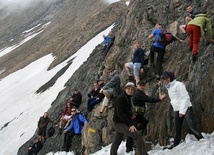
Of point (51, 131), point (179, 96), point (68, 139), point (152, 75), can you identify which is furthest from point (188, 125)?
point (51, 131)

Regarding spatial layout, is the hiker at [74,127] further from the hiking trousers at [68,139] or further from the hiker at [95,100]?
the hiker at [95,100]

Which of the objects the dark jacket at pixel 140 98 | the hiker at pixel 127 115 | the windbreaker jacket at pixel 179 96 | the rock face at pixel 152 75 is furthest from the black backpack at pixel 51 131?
the windbreaker jacket at pixel 179 96

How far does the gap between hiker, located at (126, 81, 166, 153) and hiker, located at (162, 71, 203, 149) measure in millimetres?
702

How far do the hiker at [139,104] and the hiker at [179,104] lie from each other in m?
0.70

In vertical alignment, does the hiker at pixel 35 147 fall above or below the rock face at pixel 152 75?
below

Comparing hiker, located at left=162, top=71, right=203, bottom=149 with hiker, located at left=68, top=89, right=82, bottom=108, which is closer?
hiker, located at left=162, top=71, right=203, bottom=149

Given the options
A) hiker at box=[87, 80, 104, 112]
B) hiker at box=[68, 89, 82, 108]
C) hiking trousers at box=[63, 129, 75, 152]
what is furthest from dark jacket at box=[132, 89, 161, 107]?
hiker at box=[68, 89, 82, 108]

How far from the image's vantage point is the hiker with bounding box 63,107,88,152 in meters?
15.7

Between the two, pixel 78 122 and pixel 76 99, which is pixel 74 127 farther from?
pixel 76 99

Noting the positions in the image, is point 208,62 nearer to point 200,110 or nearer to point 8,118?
point 200,110

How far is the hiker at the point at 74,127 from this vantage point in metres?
15.7

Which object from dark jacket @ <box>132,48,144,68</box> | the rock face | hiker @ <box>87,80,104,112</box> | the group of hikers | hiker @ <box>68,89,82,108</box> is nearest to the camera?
the group of hikers

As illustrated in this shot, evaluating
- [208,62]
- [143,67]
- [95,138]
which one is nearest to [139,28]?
[143,67]

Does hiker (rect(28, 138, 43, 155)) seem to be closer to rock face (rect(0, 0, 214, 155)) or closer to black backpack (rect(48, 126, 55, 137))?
rock face (rect(0, 0, 214, 155))
